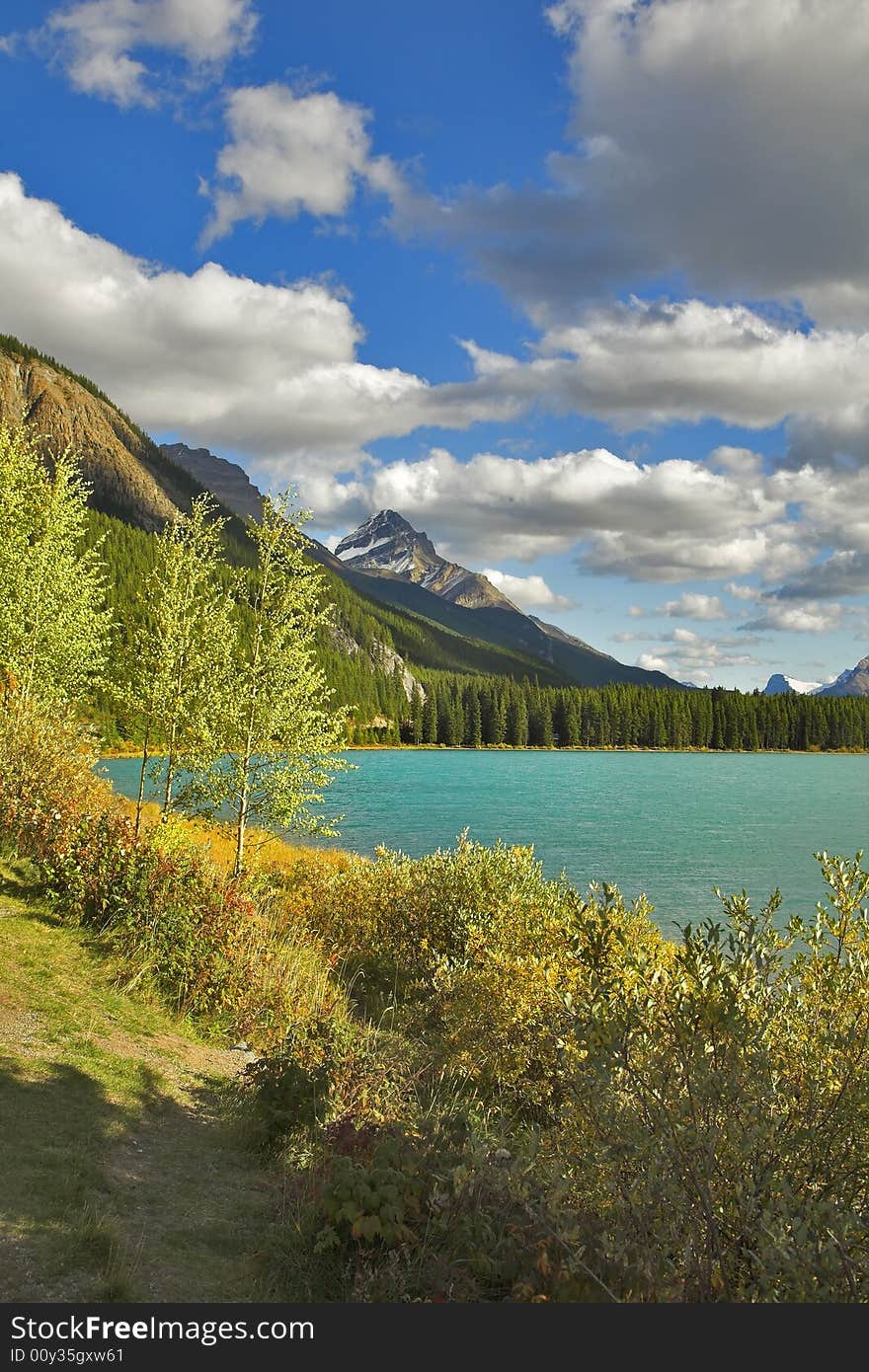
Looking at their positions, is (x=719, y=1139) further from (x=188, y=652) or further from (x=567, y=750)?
(x=567, y=750)

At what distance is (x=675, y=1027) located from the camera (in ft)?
19.5

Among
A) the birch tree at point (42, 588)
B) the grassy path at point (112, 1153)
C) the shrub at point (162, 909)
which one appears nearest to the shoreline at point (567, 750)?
the birch tree at point (42, 588)

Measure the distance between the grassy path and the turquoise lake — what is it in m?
15.1

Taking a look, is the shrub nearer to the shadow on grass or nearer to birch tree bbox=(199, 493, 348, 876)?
the shadow on grass

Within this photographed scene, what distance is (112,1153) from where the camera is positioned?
7.47 metres

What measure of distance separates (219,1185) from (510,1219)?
3073 mm

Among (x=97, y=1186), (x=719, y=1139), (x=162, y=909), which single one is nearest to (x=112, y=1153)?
(x=97, y=1186)

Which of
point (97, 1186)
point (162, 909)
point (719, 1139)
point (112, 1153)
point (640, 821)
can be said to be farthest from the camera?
point (640, 821)

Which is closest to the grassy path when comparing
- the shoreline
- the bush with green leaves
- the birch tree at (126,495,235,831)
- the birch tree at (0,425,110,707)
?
the bush with green leaves

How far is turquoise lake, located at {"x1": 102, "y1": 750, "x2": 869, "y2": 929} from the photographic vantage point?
35469mm

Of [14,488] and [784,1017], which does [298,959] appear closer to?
[784,1017]

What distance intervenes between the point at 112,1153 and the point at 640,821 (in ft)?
171

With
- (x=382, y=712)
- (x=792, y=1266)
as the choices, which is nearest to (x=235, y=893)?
(x=792, y=1266)

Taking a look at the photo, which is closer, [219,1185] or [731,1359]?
[731,1359]
